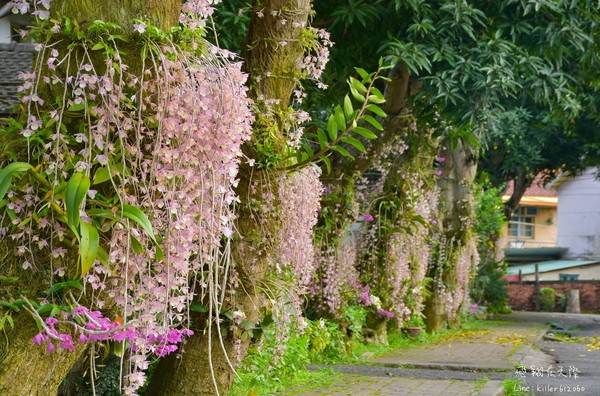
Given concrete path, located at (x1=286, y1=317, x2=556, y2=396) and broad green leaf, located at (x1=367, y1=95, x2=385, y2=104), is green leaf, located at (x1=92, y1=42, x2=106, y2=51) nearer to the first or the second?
broad green leaf, located at (x1=367, y1=95, x2=385, y2=104)

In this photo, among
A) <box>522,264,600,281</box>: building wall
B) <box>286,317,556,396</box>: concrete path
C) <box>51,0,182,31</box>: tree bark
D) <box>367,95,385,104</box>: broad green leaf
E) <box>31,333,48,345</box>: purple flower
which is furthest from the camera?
<box>522,264,600,281</box>: building wall

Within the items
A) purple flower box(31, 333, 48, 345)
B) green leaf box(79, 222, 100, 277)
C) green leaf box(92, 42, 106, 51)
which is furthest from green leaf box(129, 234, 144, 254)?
green leaf box(92, 42, 106, 51)

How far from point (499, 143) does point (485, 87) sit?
1592cm

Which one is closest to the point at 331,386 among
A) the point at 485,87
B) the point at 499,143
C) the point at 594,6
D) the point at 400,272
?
the point at 485,87

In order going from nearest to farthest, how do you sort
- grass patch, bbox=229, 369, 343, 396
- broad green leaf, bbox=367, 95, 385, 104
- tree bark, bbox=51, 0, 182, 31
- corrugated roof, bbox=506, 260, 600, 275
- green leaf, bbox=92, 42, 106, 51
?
green leaf, bbox=92, 42, 106, 51
tree bark, bbox=51, 0, 182, 31
broad green leaf, bbox=367, 95, 385, 104
grass patch, bbox=229, 369, 343, 396
corrugated roof, bbox=506, 260, 600, 275

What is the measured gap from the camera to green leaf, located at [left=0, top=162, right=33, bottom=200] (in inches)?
144

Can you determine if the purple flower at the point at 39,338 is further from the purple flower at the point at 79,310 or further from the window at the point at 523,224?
the window at the point at 523,224

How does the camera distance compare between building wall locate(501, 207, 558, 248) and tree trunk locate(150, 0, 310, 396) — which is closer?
tree trunk locate(150, 0, 310, 396)

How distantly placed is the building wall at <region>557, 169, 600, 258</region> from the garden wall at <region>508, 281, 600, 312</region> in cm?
1140

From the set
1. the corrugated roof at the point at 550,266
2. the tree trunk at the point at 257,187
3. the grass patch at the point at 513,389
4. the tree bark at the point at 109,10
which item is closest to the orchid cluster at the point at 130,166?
the tree bark at the point at 109,10

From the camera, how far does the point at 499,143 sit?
24938 mm

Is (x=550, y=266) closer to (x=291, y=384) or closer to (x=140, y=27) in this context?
(x=291, y=384)

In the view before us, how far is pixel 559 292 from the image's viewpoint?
31656 millimetres

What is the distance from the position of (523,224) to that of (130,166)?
153 feet
